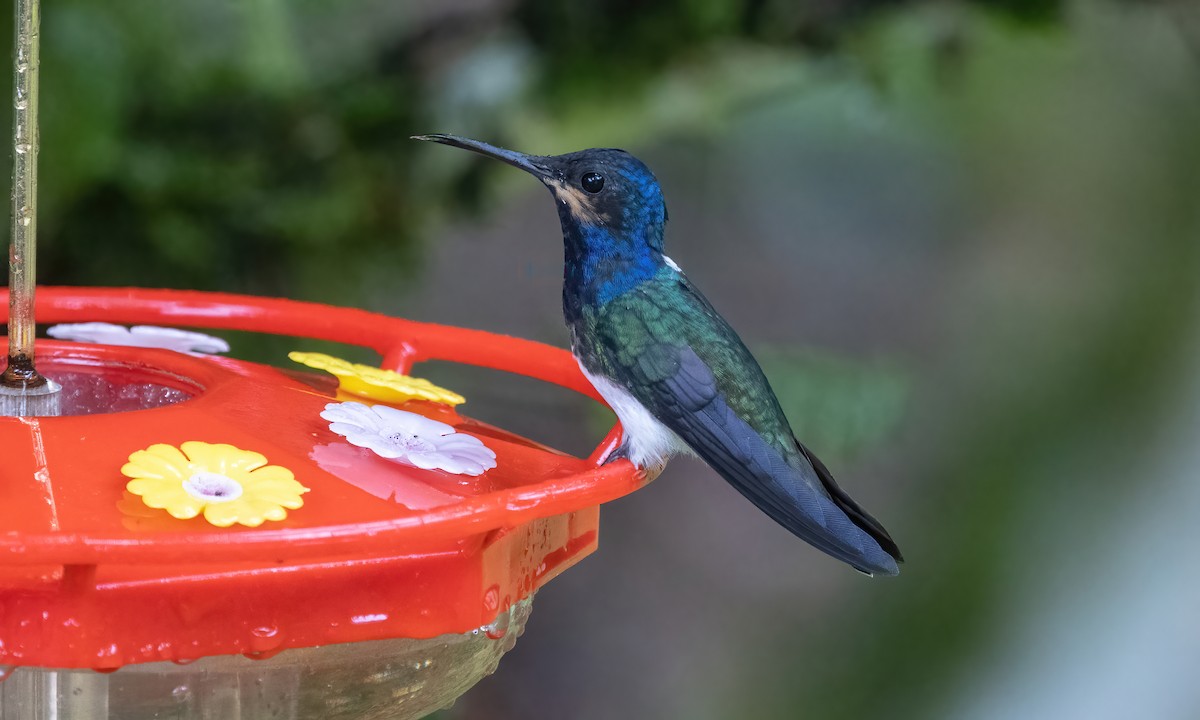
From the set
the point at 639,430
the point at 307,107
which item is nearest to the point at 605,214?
the point at 639,430

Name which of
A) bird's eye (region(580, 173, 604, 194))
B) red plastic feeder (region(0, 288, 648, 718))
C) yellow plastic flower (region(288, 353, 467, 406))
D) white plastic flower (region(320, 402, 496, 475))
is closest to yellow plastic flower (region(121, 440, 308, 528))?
red plastic feeder (region(0, 288, 648, 718))

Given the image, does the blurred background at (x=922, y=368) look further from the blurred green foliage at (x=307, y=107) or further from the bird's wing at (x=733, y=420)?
the bird's wing at (x=733, y=420)

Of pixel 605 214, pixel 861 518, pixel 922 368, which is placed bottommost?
pixel 922 368

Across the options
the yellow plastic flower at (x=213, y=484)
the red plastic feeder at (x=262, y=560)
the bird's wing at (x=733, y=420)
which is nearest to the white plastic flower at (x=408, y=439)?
the red plastic feeder at (x=262, y=560)

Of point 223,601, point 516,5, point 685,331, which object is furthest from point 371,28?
point 223,601

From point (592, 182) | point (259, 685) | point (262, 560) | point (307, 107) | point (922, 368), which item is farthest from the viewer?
point (922, 368)

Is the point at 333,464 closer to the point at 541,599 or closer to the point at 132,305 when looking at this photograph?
the point at 132,305

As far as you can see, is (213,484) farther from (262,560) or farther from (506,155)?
(506,155)

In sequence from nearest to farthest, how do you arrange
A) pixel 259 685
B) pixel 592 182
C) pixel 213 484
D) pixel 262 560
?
1. pixel 262 560
2. pixel 213 484
3. pixel 259 685
4. pixel 592 182

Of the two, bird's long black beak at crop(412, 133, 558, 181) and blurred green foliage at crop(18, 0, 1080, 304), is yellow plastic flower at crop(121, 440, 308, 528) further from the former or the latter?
blurred green foliage at crop(18, 0, 1080, 304)
